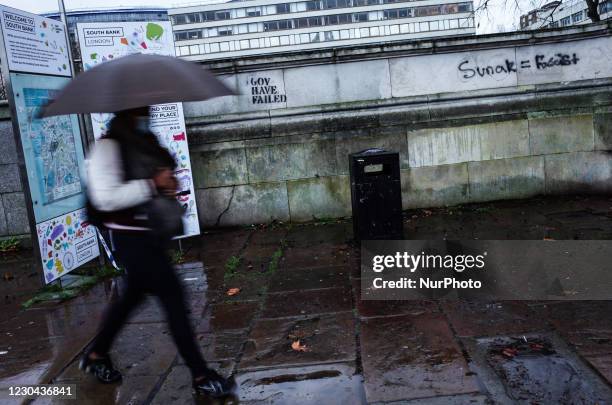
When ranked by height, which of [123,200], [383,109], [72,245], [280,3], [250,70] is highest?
[280,3]

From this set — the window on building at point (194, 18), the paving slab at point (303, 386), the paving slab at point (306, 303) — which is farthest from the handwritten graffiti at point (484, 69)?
the window on building at point (194, 18)

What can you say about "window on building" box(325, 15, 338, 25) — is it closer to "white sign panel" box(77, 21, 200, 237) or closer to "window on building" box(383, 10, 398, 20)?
"window on building" box(383, 10, 398, 20)

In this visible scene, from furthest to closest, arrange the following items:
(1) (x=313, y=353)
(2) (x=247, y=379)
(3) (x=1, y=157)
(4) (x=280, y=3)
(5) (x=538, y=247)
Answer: (4) (x=280, y=3)
(3) (x=1, y=157)
(5) (x=538, y=247)
(1) (x=313, y=353)
(2) (x=247, y=379)

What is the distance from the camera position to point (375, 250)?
5.98 m

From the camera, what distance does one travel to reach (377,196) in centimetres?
608

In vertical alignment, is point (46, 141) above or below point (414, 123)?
above

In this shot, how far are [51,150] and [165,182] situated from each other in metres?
3.27

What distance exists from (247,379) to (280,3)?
293ft

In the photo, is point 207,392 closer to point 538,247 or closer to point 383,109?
point 538,247

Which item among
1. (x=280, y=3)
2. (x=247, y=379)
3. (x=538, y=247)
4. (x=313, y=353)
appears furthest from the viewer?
(x=280, y=3)

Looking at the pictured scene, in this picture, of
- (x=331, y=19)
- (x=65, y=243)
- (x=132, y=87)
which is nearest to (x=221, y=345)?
(x=132, y=87)

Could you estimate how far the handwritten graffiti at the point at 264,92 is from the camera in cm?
785

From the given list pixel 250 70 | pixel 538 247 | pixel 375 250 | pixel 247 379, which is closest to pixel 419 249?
pixel 375 250

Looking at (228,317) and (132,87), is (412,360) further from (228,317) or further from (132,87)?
(132,87)
